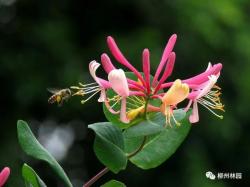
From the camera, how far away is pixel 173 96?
1053 millimetres

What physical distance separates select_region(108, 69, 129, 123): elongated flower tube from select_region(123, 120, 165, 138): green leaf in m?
0.02

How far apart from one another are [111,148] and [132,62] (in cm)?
308

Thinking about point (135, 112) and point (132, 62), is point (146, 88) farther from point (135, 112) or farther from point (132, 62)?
point (132, 62)

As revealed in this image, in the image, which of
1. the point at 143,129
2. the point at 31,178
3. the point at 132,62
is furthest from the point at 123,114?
the point at 132,62

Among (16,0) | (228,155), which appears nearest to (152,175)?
(228,155)

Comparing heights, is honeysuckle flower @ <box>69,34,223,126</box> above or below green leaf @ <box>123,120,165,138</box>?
above

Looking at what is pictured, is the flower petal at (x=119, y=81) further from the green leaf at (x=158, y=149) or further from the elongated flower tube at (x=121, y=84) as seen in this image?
the green leaf at (x=158, y=149)

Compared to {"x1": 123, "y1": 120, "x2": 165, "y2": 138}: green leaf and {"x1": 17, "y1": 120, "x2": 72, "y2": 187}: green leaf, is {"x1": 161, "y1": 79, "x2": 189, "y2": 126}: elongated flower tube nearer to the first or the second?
{"x1": 123, "y1": 120, "x2": 165, "y2": 138}: green leaf

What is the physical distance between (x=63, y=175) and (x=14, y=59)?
3.56 m

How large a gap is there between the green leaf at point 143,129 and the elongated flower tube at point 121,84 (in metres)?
0.02

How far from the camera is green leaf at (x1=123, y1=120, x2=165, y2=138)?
1.05 metres

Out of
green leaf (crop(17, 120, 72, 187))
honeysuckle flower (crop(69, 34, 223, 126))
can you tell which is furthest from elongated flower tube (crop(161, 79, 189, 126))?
green leaf (crop(17, 120, 72, 187))

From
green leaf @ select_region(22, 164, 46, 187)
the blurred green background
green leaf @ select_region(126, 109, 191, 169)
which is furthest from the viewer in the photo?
the blurred green background

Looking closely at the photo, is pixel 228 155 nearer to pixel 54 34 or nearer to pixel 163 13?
pixel 163 13
